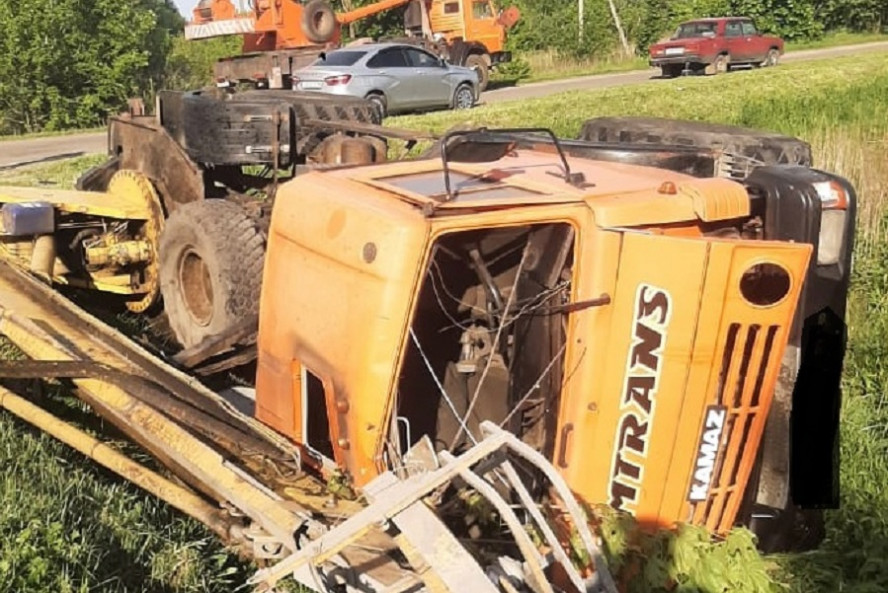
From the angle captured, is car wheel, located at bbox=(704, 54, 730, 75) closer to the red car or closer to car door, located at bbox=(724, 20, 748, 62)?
the red car

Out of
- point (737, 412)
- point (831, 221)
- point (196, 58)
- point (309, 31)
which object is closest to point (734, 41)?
point (309, 31)

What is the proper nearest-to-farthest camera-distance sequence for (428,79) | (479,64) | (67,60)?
(428,79)
(67,60)
(479,64)

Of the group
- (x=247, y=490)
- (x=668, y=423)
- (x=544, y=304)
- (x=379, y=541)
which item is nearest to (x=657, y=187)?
(x=544, y=304)

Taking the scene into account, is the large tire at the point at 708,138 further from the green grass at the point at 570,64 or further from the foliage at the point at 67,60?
the green grass at the point at 570,64

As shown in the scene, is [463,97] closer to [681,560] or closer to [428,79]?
[428,79]

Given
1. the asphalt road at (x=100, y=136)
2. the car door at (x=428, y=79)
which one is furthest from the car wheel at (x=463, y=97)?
the asphalt road at (x=100, y=136)

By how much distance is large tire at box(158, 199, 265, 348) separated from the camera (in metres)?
Answer: 5.83

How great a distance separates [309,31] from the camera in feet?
78.4

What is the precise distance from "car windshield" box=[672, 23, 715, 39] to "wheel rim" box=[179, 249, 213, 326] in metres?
23.7

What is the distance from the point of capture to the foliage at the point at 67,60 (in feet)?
78.3

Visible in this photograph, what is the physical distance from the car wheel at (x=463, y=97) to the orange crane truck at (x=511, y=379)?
17.3 metres

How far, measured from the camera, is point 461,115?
1636 cm

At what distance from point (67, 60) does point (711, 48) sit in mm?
15877

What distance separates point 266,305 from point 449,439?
95 cm
